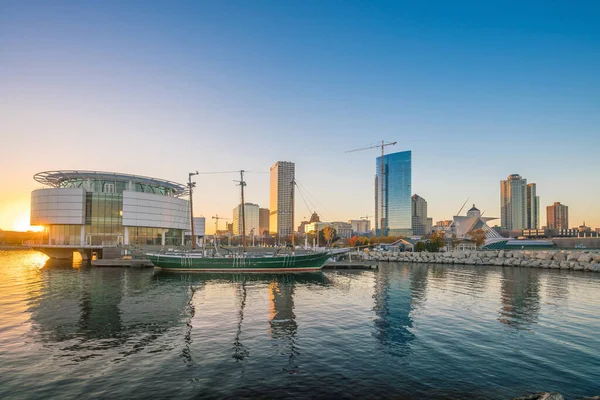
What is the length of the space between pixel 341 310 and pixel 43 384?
21.1 meters

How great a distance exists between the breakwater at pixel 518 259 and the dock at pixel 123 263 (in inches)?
2273

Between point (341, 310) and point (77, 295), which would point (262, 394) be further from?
point (77, 295)

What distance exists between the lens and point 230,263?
209 feet

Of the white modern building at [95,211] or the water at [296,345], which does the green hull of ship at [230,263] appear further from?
the white modern building at [95,211]

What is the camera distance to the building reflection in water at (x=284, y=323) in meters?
18.1

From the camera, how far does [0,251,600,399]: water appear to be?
1440 centimetres

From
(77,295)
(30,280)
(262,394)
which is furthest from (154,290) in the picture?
(262,394)

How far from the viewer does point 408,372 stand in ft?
52.4

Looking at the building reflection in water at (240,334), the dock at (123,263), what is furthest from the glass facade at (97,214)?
the building reflection in water at (240,334)

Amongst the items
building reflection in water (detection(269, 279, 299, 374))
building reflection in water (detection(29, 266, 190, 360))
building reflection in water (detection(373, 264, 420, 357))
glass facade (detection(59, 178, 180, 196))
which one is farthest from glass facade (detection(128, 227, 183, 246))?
building reflection in water (detection(373, 264, 420, 357))

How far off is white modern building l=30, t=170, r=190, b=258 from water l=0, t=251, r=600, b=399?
57616 millimetres

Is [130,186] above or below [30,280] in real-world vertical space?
above

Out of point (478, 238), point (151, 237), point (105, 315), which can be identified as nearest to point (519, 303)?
point (105, 315)

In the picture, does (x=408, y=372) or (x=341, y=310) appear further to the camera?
(x=341, y=310)
